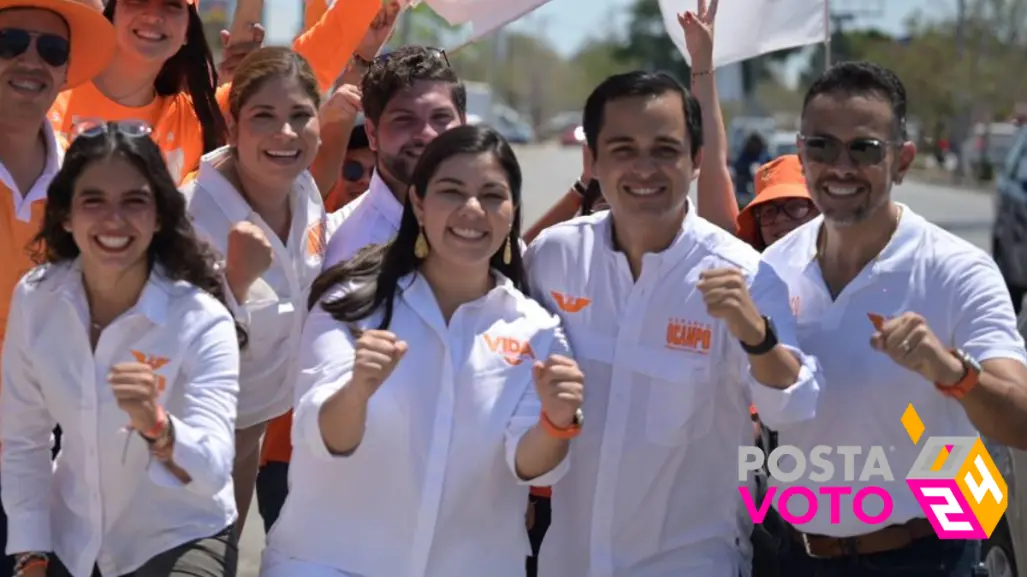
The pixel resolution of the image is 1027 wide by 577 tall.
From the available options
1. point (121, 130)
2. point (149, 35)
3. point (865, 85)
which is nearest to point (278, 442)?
point (149, 35)

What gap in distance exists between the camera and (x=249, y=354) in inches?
175

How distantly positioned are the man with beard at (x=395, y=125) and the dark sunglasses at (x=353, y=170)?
1001 mm

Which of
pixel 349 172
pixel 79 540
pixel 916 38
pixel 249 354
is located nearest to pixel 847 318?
pixel 249 354

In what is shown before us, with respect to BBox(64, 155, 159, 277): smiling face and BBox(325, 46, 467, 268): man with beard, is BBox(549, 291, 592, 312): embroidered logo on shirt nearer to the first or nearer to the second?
BBox(325, 46, 467, 268): man with beard

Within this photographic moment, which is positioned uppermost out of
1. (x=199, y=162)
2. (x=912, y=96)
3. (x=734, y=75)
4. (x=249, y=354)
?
(x=199, y=162)

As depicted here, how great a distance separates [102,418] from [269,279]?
2.64 ft

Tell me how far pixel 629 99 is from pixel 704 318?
646 millimetres

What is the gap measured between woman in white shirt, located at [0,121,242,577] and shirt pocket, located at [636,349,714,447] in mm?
A: 1135

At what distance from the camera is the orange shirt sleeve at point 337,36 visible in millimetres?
5398

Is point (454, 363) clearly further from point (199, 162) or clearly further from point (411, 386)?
point (199, 162)

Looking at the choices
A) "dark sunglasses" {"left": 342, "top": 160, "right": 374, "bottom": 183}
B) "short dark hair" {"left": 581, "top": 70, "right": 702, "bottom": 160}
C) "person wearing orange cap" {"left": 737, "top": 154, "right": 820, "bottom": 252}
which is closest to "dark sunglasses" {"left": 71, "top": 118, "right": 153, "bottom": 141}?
"short dark hair" {"left": 581, "top": 70, "right": 702, "bottom": 160}

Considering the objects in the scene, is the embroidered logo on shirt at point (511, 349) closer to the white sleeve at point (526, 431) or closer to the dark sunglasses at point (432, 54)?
the white sleeve at point (526, 431)

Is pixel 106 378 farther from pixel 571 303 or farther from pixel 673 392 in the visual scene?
pixel 673 392

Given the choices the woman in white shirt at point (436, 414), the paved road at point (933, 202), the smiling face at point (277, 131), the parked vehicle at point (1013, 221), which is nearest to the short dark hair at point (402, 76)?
the smiling face at point (277, 131)
